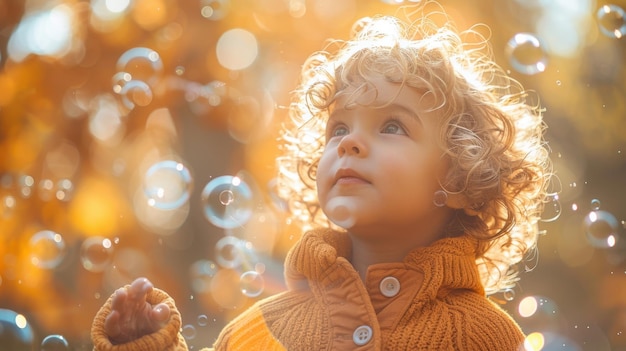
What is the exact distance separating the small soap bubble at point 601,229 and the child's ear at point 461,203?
48 cm

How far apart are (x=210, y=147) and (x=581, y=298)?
147 cm

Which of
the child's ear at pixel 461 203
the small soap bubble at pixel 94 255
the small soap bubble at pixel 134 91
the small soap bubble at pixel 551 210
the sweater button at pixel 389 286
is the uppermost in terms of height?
the small soap bubble at pixel 551 210

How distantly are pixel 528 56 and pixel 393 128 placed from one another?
1.92 ft

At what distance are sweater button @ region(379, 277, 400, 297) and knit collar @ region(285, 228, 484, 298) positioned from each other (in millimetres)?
27

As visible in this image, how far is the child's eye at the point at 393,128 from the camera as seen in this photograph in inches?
47.9

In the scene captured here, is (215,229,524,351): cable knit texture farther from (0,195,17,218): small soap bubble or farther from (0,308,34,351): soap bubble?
(0,195,17,218): small soap bubble

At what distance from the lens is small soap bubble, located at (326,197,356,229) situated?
116cm

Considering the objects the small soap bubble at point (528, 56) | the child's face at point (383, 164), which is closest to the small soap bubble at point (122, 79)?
the child's face at point (383, 164)

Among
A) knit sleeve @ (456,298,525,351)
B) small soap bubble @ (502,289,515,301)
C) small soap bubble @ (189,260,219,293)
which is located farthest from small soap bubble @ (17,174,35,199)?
knit sleeve @ (456,298,525,351)

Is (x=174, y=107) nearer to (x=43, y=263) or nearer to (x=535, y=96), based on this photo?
(x=43, y=263)

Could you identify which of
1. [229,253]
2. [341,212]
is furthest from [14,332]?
[341,212]

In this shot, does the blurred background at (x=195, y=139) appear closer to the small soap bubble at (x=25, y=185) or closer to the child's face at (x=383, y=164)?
the small soap bubble at (x=25, y=185)

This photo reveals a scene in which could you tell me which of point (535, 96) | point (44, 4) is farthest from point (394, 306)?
point (44, 4)

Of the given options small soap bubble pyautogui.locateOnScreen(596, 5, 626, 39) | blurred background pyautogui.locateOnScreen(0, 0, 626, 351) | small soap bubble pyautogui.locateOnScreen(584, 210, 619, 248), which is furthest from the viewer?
blurred background pyautogui.locateOnScreen(0, 0, 626, 351)
